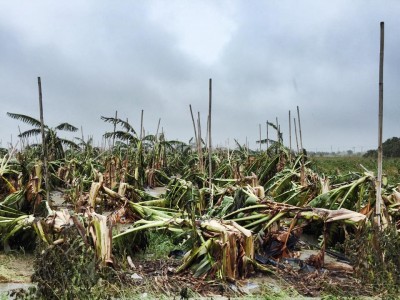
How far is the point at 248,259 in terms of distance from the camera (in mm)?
4625

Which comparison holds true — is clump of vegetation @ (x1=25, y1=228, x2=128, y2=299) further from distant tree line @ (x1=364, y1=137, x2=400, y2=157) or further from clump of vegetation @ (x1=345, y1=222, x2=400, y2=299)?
distant tree line @ (x1=364, y1=137, x2=400, y2=157)

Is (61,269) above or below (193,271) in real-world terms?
above

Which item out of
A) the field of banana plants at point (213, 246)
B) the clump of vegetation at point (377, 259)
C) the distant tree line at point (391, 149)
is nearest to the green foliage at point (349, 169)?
the field of banana plants at point (213, 246)

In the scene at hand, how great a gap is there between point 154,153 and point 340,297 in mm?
11337

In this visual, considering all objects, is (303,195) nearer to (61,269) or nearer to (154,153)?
(61,269)

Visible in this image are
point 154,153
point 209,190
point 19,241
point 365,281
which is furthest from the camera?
point 154,153

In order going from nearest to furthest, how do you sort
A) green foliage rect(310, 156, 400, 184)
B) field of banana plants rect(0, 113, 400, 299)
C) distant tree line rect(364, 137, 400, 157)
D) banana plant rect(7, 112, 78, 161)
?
field of banana plants rect(0, 113, 400, 299)
green foliage rect(310, 156, 400, 184)
banana plant rect(7, 112, 78, 161)
distant tree line rect(364, 137, 400, 157)

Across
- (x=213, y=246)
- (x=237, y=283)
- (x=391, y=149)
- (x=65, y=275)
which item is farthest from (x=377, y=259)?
(x=391, y=149)

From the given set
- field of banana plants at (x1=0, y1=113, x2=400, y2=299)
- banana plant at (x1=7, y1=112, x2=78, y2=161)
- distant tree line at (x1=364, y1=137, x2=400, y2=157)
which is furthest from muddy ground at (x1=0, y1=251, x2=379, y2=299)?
distant tree line at (x1=364, y1=137, x2=400, y2=157)

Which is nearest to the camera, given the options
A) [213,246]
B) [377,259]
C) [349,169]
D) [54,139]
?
[377,259]

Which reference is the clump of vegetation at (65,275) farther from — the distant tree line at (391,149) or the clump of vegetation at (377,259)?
the distant tree line at (391,149)

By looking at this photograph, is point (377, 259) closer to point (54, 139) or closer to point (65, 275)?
point (65, 275)

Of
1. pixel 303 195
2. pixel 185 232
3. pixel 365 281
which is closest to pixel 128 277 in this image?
pixel 185 232

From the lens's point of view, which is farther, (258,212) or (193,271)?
(258,212)
